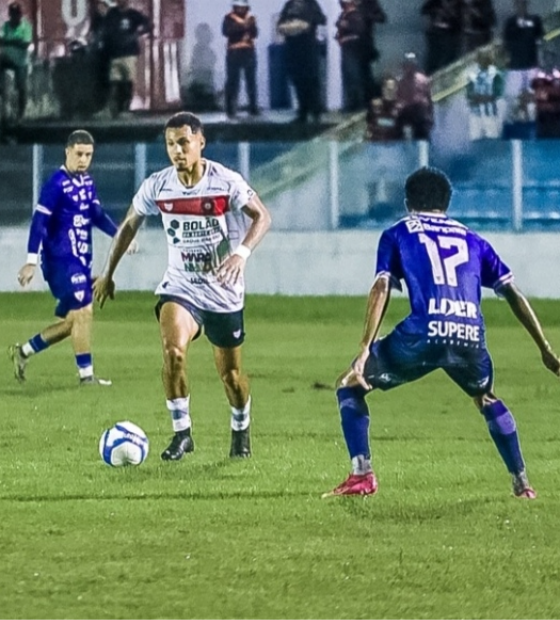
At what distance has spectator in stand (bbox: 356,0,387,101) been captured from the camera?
29.5m

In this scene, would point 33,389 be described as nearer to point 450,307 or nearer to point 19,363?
point 19,363

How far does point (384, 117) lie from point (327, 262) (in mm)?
3062

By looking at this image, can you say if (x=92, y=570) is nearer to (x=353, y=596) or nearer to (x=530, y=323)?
(x=353, y=596)

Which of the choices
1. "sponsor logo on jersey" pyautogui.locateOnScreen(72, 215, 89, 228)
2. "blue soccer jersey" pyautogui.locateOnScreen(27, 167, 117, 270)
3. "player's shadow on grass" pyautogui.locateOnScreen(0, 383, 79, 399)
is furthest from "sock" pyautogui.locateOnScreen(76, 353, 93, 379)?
"sponsor logo on jersey" pyautogui.locateOnScreen(72, 215, 89, 228)

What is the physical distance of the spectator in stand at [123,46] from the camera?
3038 cm

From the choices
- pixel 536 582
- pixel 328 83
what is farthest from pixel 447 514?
pixel 328 83

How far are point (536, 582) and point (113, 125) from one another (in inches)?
970

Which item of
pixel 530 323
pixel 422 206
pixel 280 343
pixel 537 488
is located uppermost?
pixel 422 206

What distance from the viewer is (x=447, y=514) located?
813 cm

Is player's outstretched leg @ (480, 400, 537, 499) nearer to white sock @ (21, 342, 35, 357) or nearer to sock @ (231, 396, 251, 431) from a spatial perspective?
sock @ (231, 396, 251, 431)

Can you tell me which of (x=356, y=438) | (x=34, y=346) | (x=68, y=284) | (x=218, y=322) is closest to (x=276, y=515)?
(x=356, y=438)

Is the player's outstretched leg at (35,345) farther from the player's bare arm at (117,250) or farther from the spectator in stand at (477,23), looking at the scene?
the spectator in stand at (477,23)

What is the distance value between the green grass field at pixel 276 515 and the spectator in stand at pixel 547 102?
43.6 ft

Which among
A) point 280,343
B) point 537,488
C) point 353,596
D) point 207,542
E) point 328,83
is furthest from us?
point 328,83
